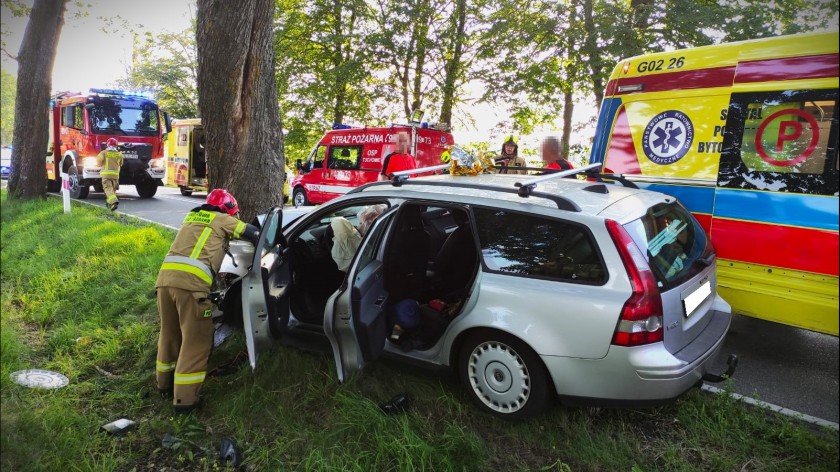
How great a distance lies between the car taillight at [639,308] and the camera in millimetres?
2584

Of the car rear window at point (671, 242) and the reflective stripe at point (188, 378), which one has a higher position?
the car rear window at point (671, 242)

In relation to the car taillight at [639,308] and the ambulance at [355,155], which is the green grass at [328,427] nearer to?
the car taillight at [639,308]

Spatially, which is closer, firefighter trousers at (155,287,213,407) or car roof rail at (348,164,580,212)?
car roof rail at (348,164,580,212)

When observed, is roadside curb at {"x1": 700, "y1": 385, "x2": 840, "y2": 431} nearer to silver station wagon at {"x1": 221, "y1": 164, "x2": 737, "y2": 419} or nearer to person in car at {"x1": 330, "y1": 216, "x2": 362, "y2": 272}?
silver station wagon at {"x1": 221, "y1": 164, "x2": 737, "y2": 419}

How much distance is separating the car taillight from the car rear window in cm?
10

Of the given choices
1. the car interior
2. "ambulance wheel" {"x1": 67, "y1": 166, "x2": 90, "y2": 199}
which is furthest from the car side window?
"ambulance wheel" {"x1": 67, "y1": 166, "x2": 90, "y2": 199}

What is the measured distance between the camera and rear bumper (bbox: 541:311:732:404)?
2611 mm

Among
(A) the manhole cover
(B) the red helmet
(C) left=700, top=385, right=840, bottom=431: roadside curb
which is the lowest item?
(A) the manhole cover

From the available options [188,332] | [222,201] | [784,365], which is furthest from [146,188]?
[784,365]

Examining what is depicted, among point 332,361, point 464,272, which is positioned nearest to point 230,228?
point 332,361

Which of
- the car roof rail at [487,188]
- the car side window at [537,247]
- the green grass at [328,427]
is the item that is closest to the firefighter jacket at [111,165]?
the green grass at [328,427]

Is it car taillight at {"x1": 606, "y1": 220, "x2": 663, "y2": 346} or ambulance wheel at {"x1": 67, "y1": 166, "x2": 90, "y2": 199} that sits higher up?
car taillight at {"x1": 606, "y1": 220, "x2": 663, "y2": 346}

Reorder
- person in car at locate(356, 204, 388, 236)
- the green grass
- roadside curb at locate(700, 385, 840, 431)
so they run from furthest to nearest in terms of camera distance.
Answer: person in car at locate(356, 204, 388, 236), roadside curb at locate(700, 385, 840, 431), the green grass

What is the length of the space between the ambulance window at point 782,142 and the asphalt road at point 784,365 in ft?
4.25
